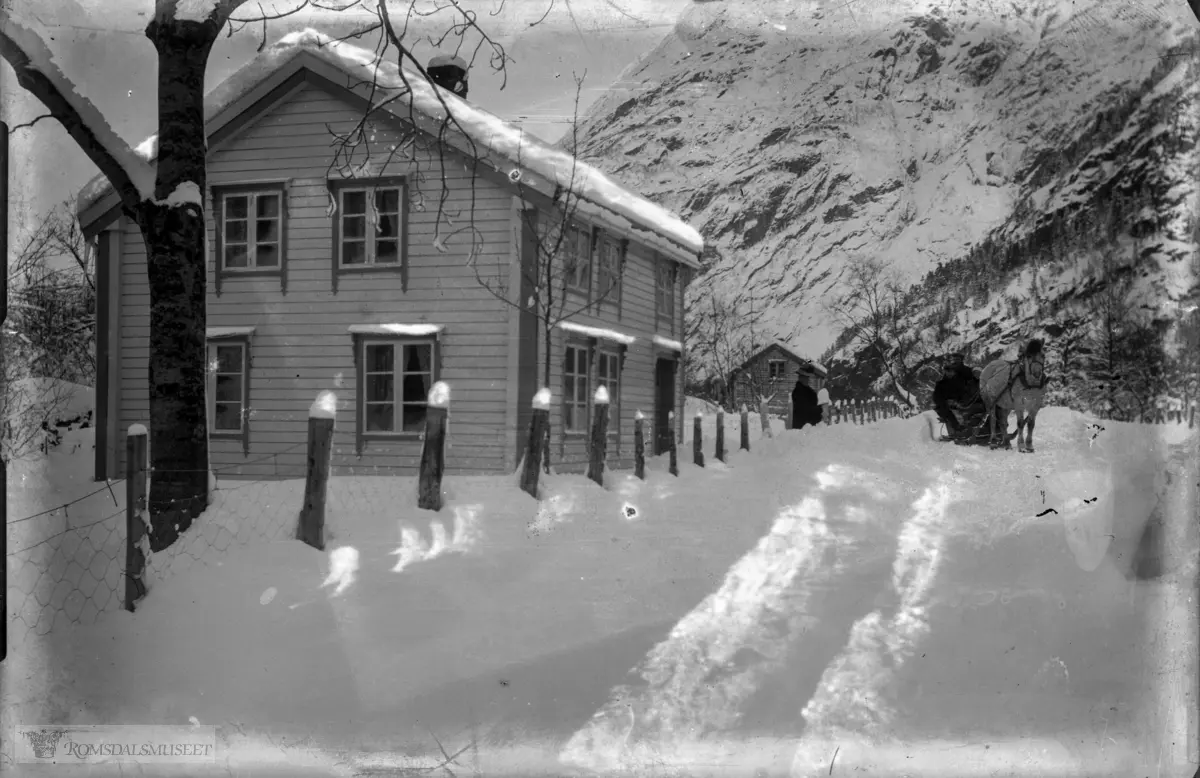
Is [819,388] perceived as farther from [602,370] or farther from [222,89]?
[222,89]

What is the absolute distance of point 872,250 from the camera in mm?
2928

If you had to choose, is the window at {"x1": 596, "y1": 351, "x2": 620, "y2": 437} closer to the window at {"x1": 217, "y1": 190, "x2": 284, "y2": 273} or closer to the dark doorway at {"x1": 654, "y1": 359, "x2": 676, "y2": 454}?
the dark doorway at {"x1": 654, "y1": 359, "x2": 676, "y2": 454}

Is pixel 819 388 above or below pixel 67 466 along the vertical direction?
above

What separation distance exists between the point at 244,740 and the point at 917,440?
256 cm

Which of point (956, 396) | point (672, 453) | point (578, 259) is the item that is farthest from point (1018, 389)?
point (578, 259)

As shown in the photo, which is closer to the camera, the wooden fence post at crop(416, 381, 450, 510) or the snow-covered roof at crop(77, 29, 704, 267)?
the wooden fence post at crop(416, 381, 450, 510)

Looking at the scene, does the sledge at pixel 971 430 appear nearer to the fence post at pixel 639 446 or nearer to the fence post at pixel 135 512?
the fence post at pixel 639 446

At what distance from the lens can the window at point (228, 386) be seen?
2719 mm

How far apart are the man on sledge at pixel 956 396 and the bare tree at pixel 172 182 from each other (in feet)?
6.51

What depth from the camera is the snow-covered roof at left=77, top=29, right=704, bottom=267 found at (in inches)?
110

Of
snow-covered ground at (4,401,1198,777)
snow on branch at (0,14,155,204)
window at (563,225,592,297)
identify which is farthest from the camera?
snow on branch at (0,14,155,204)

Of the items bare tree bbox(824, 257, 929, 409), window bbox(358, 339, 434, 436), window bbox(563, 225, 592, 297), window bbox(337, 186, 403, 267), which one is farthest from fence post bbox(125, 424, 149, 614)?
bare tree bbox(824, 257, 929, 409)

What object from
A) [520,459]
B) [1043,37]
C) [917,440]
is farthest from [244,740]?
[1043,37]

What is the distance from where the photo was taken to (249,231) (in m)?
2.73
